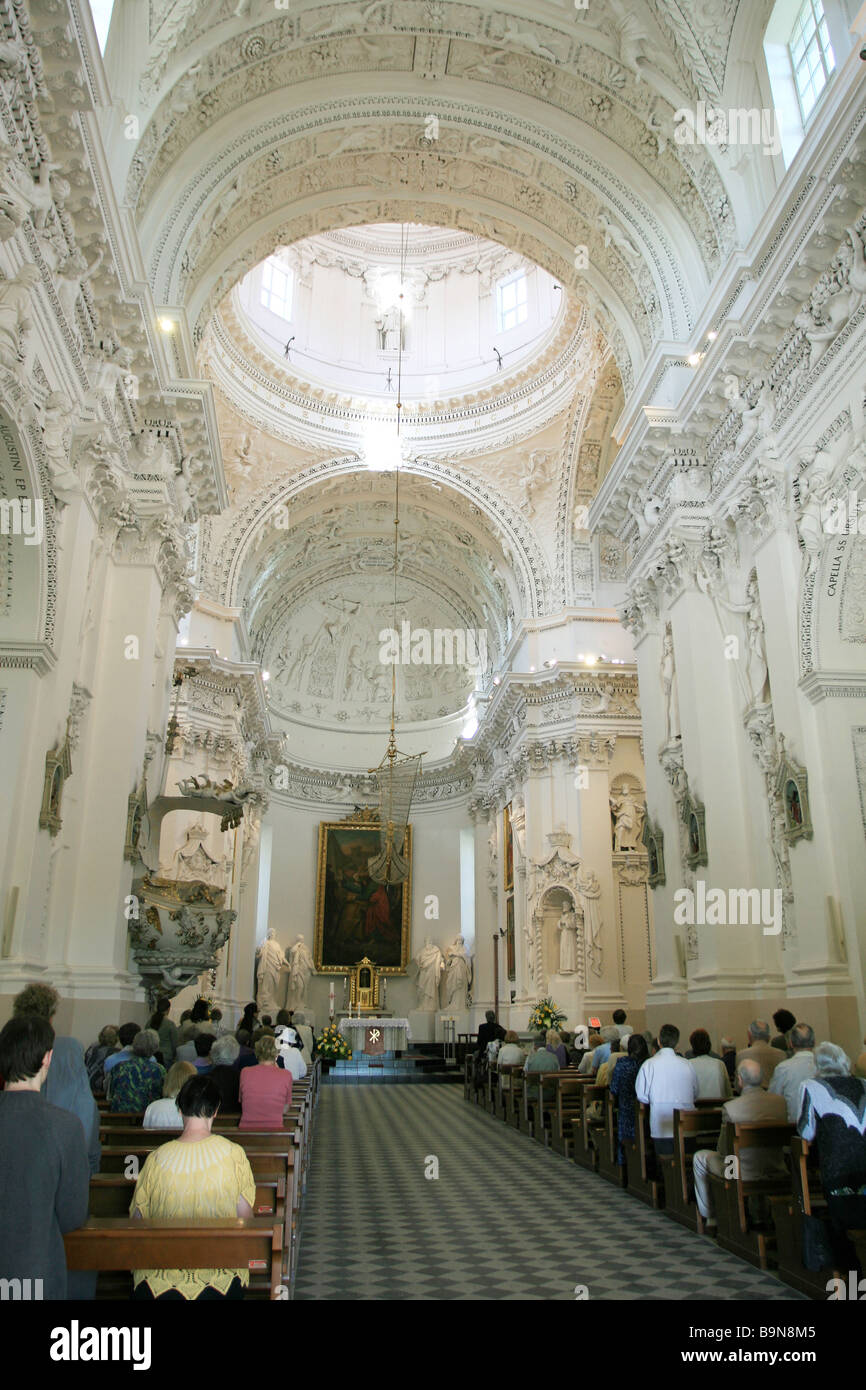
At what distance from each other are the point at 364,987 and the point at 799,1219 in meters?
24.3

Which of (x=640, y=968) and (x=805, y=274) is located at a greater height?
(x=805, y=274)

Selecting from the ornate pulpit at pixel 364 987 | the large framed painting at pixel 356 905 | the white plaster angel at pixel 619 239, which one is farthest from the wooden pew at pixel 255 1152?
the large framed painting at pixel 356 905

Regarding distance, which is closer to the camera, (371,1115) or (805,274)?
(805,274)

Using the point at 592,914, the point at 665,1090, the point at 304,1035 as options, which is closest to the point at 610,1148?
the point at 665,1090

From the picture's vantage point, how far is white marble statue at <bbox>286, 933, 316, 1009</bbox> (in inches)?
1068

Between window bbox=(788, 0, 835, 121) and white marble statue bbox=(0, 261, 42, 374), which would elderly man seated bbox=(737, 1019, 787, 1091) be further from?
window bbox=(788, 0, 835, 121)

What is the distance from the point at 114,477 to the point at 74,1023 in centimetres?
543

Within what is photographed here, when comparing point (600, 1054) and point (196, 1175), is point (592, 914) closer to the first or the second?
point (600, 1054)

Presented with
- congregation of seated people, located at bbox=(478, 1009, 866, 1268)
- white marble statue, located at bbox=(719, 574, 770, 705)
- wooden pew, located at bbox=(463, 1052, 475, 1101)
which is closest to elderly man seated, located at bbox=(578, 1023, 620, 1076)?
congregation of seated people, located at bbox=(478, 1009, 866, 1268)

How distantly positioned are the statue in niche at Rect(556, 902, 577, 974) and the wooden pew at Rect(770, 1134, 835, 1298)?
14.5m

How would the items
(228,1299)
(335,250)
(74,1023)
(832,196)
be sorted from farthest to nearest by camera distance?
(335,250), (74,1023), (832,196), (228,1299)

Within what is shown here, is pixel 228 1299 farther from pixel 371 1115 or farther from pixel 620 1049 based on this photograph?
pixel 371 1115

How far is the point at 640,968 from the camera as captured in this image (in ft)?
63.7

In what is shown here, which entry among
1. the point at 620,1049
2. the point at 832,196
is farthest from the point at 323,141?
the point at 620,1049
